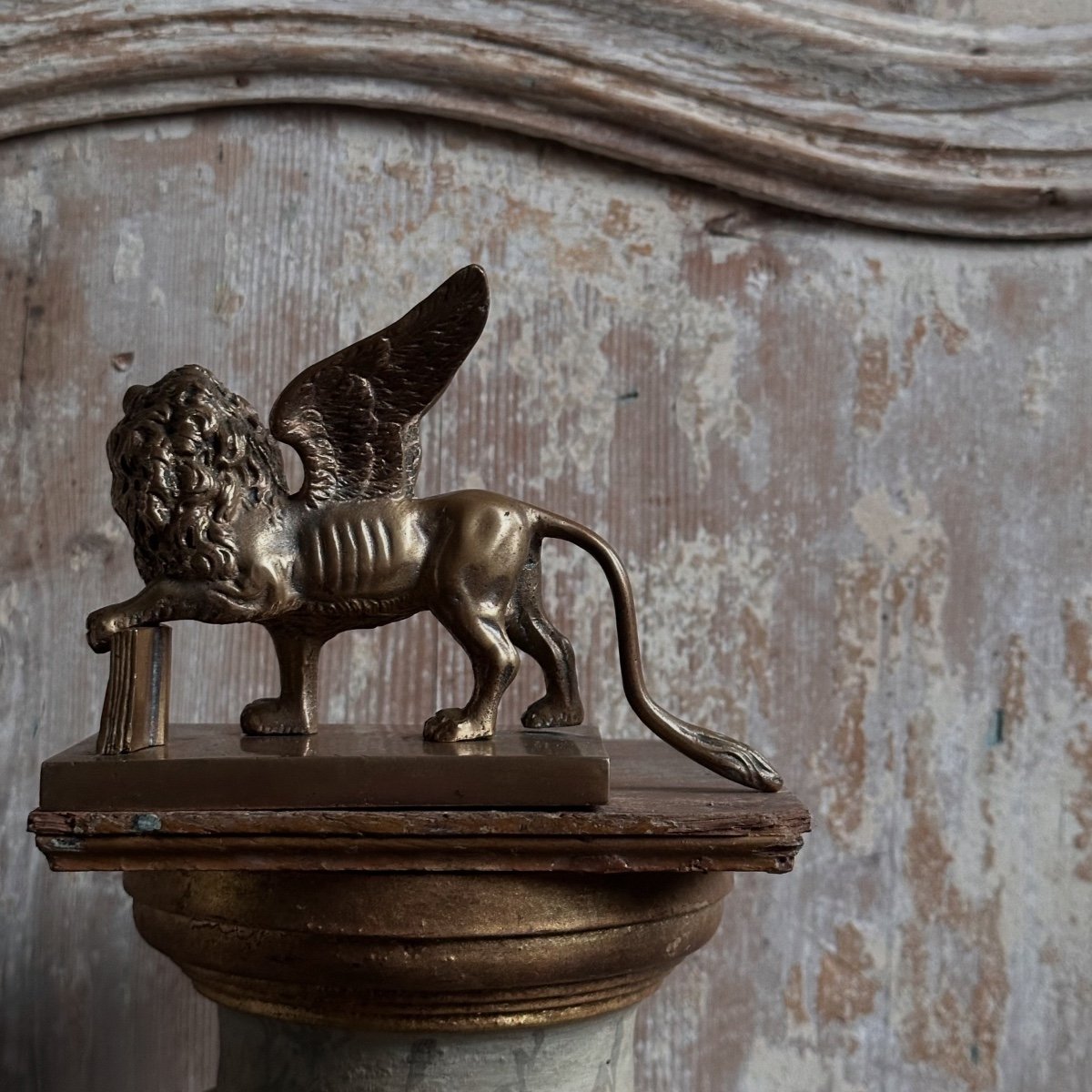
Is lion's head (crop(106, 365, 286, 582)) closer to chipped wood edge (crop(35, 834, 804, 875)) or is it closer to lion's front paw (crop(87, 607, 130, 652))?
lion's front paw (crop(87, 607, 130, 652))

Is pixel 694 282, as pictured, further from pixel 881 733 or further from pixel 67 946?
pixel 67 946

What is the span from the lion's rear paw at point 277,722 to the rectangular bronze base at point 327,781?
130 millimetres

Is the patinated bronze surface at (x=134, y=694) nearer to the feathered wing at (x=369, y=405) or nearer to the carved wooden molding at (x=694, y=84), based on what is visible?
the feathered wing at (x=369, y=405)

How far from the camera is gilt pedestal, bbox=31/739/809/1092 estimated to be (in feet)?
2.62

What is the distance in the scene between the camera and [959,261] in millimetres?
1385

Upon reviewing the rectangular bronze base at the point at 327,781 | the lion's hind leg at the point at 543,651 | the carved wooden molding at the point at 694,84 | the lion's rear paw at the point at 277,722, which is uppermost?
the carved wooden molding at the point at 694,84

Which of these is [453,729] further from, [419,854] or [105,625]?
[105,625]

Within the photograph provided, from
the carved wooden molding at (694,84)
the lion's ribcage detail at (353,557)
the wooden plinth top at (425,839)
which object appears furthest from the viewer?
the carved wooden molding at (694,84)

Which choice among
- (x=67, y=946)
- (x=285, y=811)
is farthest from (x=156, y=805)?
(x=67, y=946)

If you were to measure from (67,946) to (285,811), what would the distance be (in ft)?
2.03

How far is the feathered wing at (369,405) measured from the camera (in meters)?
0.93

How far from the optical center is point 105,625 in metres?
0.85

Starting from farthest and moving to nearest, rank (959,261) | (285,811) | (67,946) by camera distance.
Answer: (959,261), (67,946), (285,811)

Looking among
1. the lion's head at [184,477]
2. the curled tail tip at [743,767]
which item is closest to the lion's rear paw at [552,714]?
the curled tail tip at [743,767]
